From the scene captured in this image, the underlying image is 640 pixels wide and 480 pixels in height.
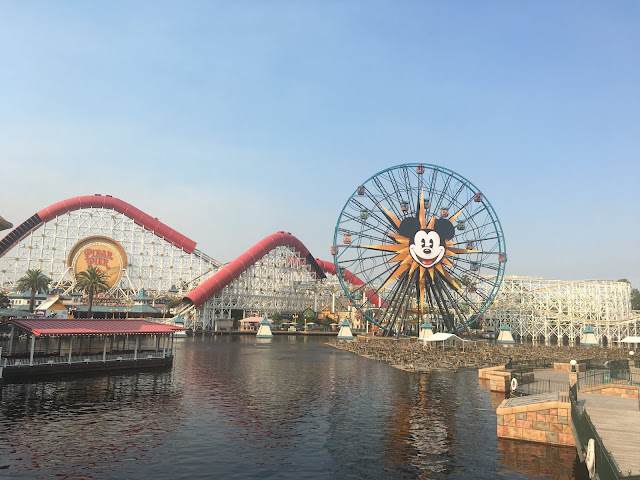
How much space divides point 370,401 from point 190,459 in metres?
11.8

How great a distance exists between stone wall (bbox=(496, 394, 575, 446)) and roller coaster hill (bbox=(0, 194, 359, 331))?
70439mm

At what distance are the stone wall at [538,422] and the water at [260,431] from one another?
1.91ft

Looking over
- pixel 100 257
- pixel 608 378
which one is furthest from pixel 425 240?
pixel 100 257

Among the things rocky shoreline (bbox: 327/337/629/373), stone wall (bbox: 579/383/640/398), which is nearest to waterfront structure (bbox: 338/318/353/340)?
rocky shoreline (bbox: 327/337/629/373)

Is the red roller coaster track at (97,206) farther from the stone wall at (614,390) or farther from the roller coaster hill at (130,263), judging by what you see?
the stone wall at (614,390)

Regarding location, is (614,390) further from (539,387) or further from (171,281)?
(171,281)

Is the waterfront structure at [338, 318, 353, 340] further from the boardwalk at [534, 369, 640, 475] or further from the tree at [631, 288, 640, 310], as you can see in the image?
the tree at [631, 288, 640, 310]

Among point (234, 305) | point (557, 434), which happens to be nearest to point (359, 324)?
point (234, 305)

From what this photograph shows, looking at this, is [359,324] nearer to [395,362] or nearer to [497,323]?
[497,323]

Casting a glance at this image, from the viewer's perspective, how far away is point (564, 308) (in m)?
87.4

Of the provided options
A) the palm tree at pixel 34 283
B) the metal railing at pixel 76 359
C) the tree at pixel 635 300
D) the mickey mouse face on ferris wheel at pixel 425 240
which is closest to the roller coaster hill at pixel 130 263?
the palm tree at pixel 34 283

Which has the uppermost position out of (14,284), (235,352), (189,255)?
(189,255)

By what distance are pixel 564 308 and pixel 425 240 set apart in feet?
125

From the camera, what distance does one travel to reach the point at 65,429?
18.5 meters
